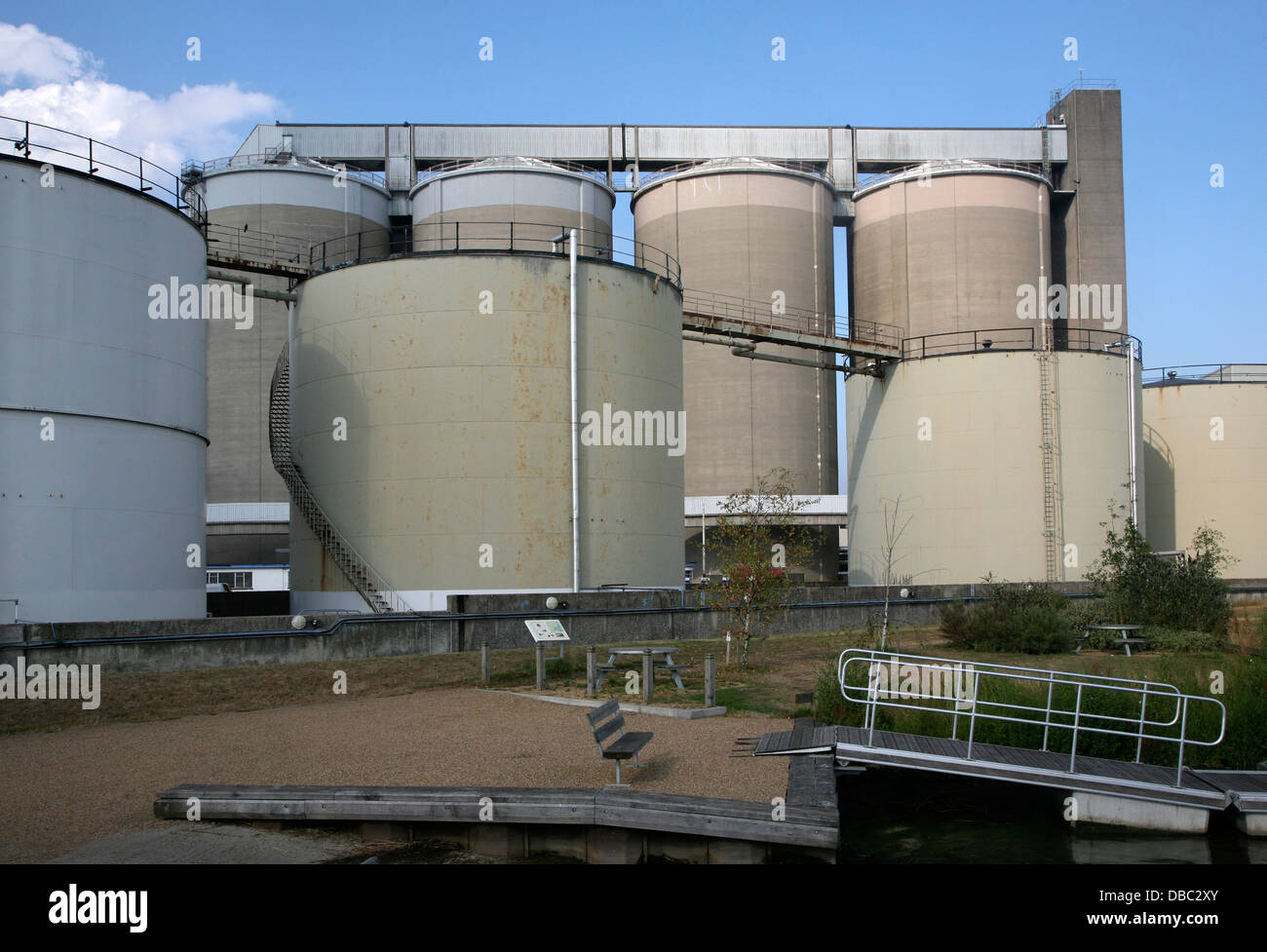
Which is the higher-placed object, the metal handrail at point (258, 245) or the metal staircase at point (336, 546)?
the metal handrail at point (258, 245)

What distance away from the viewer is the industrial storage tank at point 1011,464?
35.4 meters

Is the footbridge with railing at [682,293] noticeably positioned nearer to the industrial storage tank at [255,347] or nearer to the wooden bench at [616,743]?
the industrial storage tank at [255,347]

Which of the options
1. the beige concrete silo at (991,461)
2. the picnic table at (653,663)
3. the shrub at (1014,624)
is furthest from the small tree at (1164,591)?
the picnic table at (653,663)

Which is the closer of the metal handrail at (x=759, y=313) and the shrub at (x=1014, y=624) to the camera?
the shrub at (x=1014, y=624)

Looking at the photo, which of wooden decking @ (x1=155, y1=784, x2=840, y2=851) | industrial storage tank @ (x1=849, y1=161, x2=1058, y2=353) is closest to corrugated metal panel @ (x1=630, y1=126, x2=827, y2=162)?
industrial storage tank @ (x1=849, y1=161, x2=1058, y2=353)

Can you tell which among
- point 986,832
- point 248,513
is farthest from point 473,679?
point 248,513

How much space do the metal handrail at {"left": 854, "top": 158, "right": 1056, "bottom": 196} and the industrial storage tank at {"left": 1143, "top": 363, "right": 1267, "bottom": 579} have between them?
15.7 m

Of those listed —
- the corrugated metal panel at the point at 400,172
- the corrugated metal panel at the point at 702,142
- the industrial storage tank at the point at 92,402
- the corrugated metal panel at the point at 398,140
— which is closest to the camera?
the industrial storage tank at the point at 92,402

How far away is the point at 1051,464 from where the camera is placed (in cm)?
3538

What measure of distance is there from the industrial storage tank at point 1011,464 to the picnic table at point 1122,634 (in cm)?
1207

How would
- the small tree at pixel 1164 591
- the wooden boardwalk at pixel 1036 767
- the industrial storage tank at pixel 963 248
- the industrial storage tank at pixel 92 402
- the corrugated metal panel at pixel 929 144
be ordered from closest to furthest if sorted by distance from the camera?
the wooden boardwalk at pixel 1036 767 < the industrial storage tank at pixel 92 402 < the small tree at pixel 1164 591 < the industrial storage tank at pixel 963 248 < the corrugated metal panel at pixel 929 144

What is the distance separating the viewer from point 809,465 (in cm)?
5394

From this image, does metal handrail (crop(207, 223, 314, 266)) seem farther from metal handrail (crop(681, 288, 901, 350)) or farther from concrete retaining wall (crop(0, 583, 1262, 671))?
concrete retaining wall (crop(0, 583, 1262, 671))

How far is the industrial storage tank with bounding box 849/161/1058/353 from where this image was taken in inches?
2082
